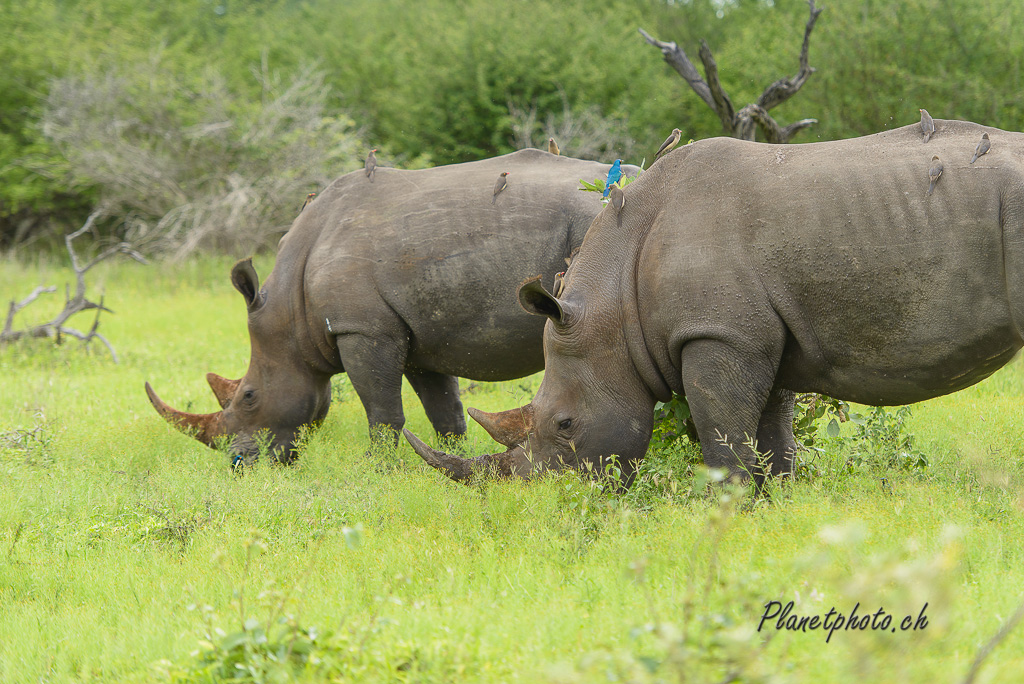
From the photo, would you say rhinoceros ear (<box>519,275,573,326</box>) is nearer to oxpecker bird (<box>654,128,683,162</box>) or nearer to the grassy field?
the grassy field

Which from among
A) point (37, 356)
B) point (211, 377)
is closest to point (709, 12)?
point (37, 356)

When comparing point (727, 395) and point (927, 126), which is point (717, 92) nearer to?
point (927, 126)

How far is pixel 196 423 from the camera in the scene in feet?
24.2

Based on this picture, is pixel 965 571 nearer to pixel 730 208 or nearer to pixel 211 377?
pixel 730 208

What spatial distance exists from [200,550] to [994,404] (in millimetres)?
5687

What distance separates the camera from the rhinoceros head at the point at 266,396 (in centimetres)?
718

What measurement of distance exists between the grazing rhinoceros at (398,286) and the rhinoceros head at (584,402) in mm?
1382

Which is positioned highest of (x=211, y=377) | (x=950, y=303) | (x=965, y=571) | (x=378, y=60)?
(x=950, y=303)

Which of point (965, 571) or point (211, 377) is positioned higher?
point (965, 571)

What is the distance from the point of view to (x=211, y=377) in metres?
7.48

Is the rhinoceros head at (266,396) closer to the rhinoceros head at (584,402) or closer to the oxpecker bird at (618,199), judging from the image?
the rhinoceros head at (584,402)

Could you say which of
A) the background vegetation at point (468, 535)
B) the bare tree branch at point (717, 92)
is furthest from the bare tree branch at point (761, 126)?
the background vegetation at point (468, 535)

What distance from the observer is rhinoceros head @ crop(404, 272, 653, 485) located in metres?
4.98

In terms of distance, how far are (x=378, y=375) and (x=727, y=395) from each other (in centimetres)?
292
